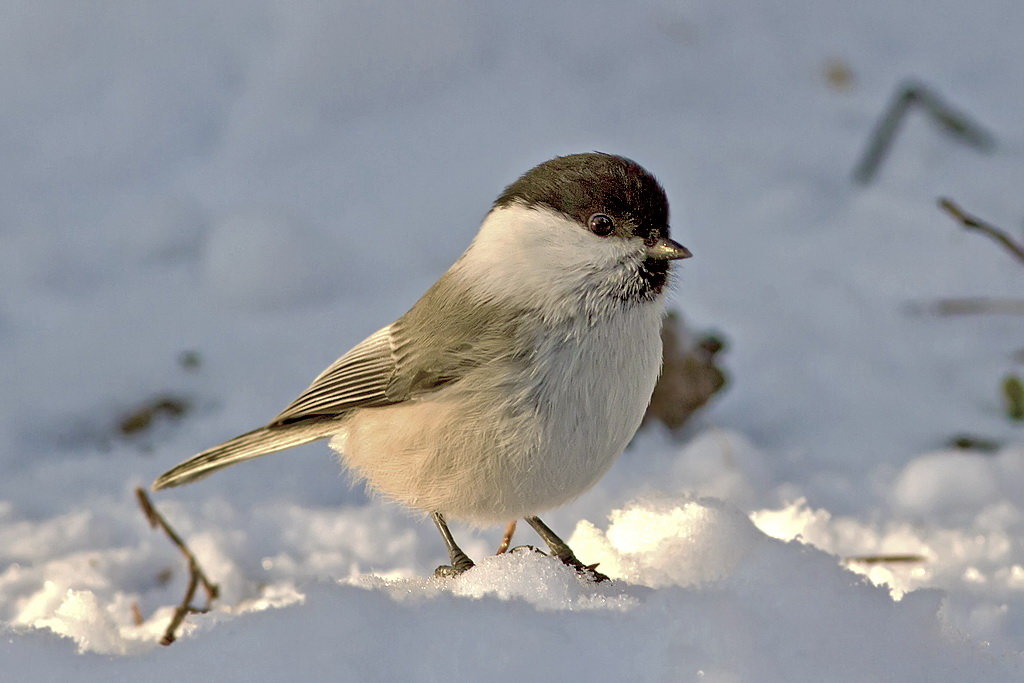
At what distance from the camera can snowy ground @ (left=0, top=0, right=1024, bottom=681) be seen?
1.36 m

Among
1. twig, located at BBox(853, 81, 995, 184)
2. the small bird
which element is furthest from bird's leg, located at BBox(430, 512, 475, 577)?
twig, located at BBox(853, 81, 995, 184)

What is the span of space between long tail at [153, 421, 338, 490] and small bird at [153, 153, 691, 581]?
19 cm

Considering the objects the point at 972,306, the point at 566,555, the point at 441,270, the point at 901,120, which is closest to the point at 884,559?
the point at 566,555

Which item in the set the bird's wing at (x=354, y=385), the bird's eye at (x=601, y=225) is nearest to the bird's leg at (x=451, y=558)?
the bird's wing at (x=354, y=385)

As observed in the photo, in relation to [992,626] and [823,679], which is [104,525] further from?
[992,626]

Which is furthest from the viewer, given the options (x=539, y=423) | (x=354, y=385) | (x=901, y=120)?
(x=901, y=120)

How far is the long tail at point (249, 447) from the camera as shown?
2.03m

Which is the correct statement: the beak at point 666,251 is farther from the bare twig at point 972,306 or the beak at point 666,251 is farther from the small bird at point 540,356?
the bare twig at point 972,306

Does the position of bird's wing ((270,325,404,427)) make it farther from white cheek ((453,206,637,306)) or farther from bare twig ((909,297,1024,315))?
bare twig ((909,297,1024,315))

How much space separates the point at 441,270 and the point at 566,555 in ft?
5.46

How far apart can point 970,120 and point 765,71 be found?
0.82 m

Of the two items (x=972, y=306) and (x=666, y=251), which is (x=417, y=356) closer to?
(x=666, y=251)

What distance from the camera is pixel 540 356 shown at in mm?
1708

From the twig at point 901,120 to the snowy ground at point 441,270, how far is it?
6 centimetres
